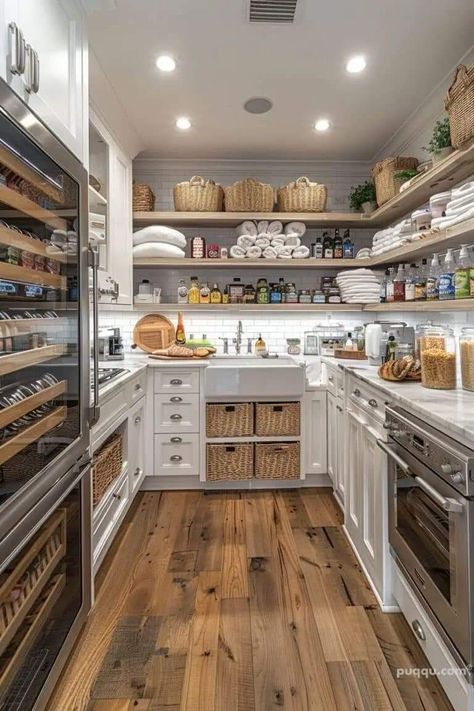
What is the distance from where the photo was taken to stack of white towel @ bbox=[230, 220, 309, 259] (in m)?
3.56

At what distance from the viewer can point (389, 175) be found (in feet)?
10.1

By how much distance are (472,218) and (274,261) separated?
1793 mm

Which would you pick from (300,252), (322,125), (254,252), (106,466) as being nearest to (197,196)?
(254,252)

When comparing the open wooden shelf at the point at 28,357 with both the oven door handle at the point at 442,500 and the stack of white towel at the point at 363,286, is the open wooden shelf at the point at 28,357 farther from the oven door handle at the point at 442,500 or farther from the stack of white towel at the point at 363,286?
the stack of white towel at the point at 363,286

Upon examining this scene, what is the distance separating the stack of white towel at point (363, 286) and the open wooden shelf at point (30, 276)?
8.51ft

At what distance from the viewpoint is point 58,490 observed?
1.36 metres

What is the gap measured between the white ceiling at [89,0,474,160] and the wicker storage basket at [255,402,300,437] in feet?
6.63

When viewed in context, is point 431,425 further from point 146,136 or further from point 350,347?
point 146,136

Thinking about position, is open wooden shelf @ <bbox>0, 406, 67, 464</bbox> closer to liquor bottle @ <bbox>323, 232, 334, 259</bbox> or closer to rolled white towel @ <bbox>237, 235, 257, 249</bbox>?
rolled white towel @ <bbox>237, 235, 257, 249</bbox>

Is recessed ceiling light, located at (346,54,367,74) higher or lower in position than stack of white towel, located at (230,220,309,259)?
higher

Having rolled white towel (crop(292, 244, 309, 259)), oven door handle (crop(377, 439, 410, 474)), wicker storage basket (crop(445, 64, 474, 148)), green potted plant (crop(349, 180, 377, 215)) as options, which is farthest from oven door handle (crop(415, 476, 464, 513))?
green potted plant (crop(349, 180, 377, 215))

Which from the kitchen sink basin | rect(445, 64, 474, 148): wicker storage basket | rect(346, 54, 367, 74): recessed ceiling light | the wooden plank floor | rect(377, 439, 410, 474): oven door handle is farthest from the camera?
the kitchen sink basin

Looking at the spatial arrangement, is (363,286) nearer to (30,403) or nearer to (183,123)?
(183,123)

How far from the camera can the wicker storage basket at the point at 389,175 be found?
302cm
